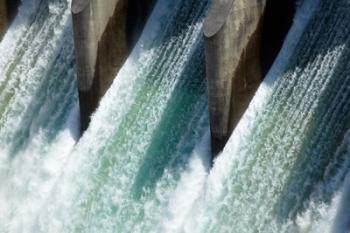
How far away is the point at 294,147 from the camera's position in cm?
1007

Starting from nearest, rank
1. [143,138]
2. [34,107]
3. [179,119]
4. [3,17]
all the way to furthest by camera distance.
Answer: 1. [179,119]
2. [143,138]
3. [34,107]
4. [3,17]

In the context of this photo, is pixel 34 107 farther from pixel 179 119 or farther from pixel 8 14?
pixel 179 119

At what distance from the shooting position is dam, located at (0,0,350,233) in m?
10.0

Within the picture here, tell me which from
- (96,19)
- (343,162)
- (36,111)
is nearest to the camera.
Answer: (343,162)

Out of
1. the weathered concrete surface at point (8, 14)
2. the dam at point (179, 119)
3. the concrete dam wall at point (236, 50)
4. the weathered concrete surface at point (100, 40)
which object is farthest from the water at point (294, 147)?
the weathered concrete surface at point (8, 14)

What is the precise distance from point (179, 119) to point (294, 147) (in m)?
1.71

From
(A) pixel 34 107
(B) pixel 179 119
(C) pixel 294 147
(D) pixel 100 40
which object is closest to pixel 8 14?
(A) pixel 34 107

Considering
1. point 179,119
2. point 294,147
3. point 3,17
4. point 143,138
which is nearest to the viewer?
point 294,147

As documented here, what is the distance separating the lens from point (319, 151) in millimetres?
9875

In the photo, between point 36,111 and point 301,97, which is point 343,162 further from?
point 36,111

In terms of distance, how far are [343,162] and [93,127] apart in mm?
3630

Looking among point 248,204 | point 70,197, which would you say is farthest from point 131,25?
point 248,204

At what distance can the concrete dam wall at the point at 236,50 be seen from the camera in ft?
33.3

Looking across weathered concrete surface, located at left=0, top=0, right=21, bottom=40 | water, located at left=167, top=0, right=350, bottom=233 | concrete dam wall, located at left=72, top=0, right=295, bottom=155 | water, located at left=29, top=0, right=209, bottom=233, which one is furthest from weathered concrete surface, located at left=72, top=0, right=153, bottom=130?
weathered concrete surface, located at left=0, top=0, right=21, bottom=40
